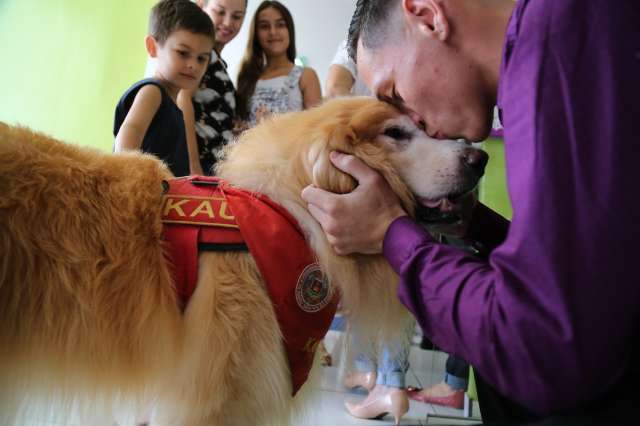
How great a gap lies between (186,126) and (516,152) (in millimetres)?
1784

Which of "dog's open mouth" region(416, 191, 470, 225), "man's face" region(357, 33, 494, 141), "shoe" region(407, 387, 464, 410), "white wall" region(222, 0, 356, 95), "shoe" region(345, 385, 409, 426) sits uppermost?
"white wall" region(222, 0, 356, 95)

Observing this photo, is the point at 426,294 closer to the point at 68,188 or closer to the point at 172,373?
the point at 172,373

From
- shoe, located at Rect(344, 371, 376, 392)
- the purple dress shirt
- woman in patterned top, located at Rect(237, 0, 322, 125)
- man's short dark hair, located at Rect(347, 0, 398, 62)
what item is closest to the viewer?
the purple dress shirt

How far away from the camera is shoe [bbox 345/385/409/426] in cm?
206

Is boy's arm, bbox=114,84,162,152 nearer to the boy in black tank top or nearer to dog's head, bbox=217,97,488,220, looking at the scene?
the boy in black tank top

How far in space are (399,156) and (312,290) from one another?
0.33 m

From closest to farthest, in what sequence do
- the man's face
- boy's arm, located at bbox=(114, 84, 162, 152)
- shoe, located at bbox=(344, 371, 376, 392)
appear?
the man's face < boy's arm, located at bbox=(114, 84, 162, 152) < shoe, located at bbox=(344, 371, 376, 392)

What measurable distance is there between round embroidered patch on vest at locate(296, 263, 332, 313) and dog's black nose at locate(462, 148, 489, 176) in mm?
369

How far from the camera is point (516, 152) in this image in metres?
0.63

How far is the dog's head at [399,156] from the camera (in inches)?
43.3

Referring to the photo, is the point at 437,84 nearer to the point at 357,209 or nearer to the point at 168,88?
the point at 357,209

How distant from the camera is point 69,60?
3.46 meters

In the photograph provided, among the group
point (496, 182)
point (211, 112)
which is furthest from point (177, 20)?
point (496, 182)

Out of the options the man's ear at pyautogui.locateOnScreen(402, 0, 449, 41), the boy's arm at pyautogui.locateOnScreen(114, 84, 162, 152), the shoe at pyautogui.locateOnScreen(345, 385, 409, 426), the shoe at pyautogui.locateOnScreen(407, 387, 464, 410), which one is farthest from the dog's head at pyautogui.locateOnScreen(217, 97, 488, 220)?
the shoe at pyautogui.locateOnScreen(407, 387, 464, 410)
